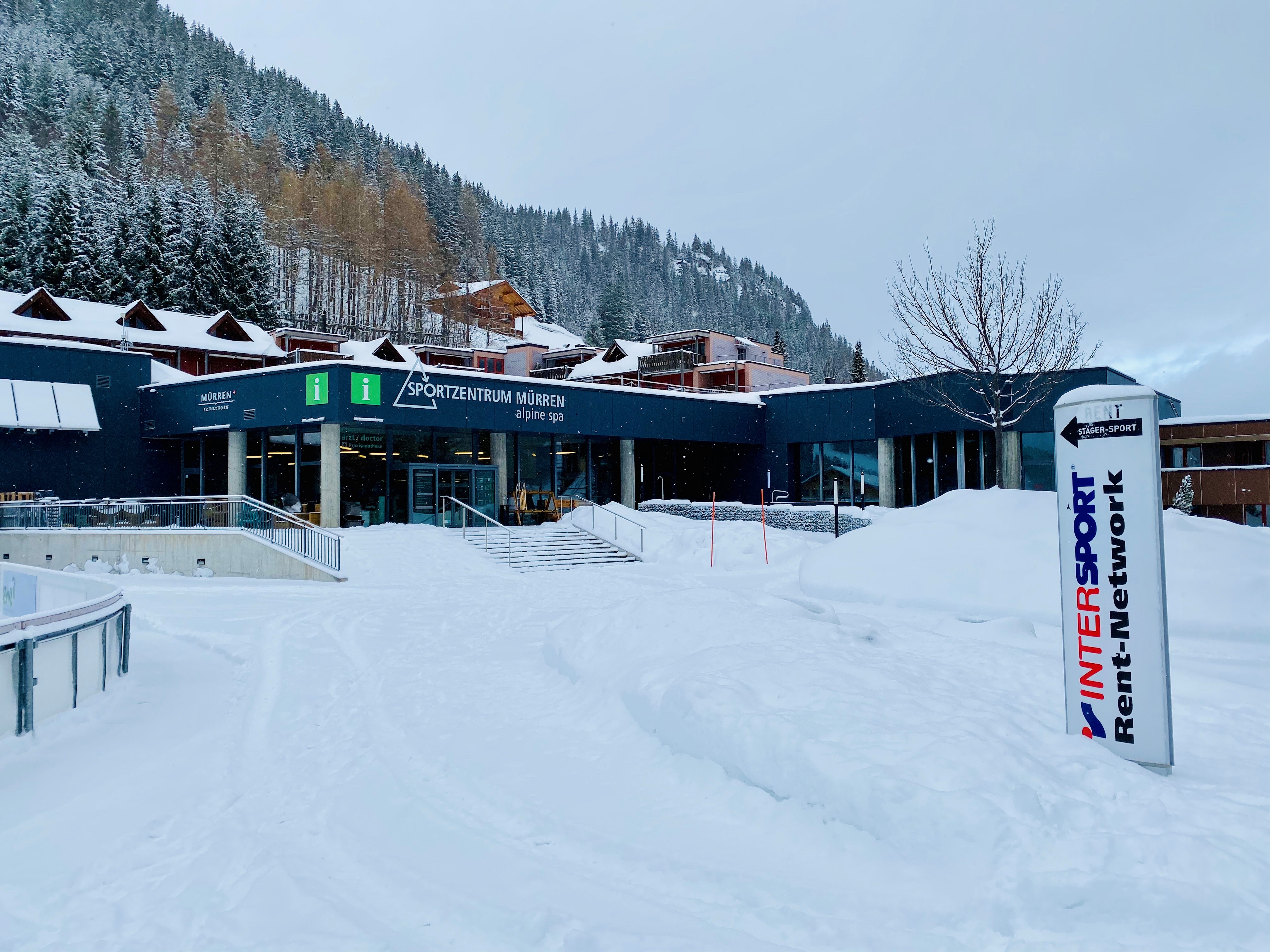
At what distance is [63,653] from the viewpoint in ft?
24.8

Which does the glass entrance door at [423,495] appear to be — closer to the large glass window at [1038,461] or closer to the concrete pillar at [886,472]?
the concrete pillar at [886,472]

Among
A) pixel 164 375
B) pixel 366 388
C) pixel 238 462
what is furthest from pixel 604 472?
pixel 164 375

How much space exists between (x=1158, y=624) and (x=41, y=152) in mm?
79189

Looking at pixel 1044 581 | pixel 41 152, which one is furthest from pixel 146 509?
pixel 41 152

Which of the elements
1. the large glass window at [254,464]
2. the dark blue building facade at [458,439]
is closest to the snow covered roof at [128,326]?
the dark blue building facade at [458,439]

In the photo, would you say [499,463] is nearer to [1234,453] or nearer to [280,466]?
[280,466]

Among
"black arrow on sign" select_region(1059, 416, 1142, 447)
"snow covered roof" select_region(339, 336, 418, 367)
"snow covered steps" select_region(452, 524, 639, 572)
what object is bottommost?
"snow covered steps" select_region(452, 524, 639, 572)

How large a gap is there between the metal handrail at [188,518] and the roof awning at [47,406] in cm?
420

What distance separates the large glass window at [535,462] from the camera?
30.1 m

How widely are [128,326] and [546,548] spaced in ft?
106

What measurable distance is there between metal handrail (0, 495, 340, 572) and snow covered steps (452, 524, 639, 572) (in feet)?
13.9

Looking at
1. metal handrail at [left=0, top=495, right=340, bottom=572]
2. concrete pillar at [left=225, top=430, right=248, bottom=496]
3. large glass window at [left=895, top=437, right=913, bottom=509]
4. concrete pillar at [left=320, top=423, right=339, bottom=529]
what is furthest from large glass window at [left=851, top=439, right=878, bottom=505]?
concrete pillar at [left=225, top=430, right=248, bottom=496]

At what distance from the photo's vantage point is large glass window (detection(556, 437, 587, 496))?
3111cm

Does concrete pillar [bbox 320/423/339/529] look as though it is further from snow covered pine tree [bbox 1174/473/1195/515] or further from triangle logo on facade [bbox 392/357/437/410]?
snow covered pine tree [bbox 1174/473/1195/515]
